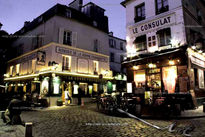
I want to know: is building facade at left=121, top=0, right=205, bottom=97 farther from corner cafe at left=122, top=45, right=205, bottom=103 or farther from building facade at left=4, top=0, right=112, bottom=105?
building facade at left=4, top=0, right=112, bottom=105

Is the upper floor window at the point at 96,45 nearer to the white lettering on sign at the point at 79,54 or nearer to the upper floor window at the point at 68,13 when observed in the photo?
the white lettering on sign at the point at 79,54

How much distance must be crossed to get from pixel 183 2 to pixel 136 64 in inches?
256

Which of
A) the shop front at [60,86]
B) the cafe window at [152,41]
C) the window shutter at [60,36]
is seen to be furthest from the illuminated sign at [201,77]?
the window shutter at [60,36]

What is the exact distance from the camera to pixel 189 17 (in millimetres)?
12992

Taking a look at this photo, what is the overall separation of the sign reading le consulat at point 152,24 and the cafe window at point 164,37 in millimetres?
630

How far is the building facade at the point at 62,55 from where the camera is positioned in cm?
1634

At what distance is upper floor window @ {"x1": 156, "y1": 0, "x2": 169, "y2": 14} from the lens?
516 inches

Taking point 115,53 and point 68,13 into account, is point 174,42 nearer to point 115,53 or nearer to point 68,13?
point 68,13

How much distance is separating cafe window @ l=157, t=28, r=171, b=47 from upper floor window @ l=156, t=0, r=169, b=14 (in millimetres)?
1888

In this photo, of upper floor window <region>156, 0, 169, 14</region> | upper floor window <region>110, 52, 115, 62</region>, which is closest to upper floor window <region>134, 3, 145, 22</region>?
upper floor window <region>156, 0, 169, 14</region>

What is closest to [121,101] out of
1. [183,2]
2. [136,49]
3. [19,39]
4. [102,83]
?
[136,49]

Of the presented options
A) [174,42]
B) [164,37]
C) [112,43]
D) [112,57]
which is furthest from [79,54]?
[174,42]

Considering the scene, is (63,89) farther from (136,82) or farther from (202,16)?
(202,16)

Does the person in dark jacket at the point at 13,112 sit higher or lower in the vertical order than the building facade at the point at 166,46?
lower
